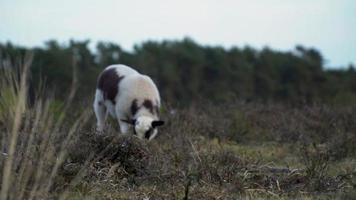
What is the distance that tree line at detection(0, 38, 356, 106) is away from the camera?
92.6 ft

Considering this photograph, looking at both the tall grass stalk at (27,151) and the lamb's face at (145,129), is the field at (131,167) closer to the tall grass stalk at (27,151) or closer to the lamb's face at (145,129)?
the tall grass stalk at (27,151)

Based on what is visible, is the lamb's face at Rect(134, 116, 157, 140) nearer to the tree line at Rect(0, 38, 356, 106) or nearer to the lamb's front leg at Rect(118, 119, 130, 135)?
the lamb's front leg at Rect(118, 119, 130, 135)

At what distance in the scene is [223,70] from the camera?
31.0m

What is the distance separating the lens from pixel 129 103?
11461 millimetres

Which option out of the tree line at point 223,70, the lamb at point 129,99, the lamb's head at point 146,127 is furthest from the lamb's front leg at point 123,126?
the tree line at point 223,70

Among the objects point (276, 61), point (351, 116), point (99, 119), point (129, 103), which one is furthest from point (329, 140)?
point (276, 61)

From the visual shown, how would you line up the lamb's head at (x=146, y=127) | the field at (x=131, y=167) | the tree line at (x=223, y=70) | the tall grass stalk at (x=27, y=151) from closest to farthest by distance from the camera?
the tall grass stalk at (x=27, y=151)
the field at (x=131, y=167)
the lamb's head at (x=146, y=127)
the tree line at (x=223, y=70)

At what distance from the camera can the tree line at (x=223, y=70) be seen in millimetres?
28219

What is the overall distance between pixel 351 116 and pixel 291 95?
19.7 metres

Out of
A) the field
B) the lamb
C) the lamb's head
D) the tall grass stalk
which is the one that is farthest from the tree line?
the tall grass stalk

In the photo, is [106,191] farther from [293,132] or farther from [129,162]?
[293,132]

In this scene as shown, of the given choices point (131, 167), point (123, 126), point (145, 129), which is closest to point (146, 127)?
point (145, 129)

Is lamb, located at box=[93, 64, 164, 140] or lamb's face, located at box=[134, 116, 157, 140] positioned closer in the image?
lamb's face, located at box=[134, 116, 157, 140]

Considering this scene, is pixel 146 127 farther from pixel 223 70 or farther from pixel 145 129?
pixel 223 70
